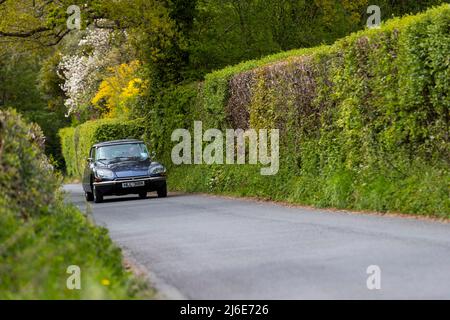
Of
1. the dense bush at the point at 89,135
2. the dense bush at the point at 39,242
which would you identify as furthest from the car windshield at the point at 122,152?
the dense bush at the point at 39,242

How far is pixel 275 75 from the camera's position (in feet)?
75.3

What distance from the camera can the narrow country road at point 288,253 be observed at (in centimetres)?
875

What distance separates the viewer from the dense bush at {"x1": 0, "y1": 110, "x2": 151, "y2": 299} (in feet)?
24.7

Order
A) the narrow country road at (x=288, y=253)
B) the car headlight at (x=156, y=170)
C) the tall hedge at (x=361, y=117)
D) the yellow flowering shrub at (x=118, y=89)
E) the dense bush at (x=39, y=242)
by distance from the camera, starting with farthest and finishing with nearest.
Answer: the yellow flowering shrub at (x=118, y=89) < the car headlight at (x=156, y=170) < the tall hedge at (x=361, y=117) < the narrow country road at (x=288, y=253) < the dense bush at (x=39, y=242)

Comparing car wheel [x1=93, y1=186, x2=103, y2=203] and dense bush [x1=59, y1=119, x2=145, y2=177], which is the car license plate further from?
dense bush [x1=59, y1=119, x2=145, y2=177]

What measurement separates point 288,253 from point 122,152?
1703 centimetres

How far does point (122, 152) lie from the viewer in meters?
28.0

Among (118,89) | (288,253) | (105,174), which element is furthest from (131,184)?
(118,89)

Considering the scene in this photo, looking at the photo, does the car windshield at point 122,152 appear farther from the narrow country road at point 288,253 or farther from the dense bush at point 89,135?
the dense bush at point 89,135

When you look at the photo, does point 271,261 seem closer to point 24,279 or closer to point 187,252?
point 187,252

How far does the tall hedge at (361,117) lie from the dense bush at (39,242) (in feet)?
22.6

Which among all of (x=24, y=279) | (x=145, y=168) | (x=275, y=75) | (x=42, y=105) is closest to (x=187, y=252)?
(x=24, y=279)

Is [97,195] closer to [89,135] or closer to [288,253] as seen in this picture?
[288,253]
